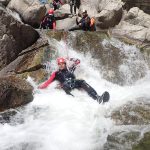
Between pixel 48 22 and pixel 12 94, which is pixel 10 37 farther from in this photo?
pixel 48 22

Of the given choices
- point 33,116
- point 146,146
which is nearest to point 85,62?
point 33,116

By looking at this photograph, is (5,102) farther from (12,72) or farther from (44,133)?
(12,72)

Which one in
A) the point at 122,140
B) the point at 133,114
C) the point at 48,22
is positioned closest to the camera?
the point at 122,140

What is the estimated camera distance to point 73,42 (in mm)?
14523

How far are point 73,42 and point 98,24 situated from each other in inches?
232

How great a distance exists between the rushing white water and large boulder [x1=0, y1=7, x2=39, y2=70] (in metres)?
1.60

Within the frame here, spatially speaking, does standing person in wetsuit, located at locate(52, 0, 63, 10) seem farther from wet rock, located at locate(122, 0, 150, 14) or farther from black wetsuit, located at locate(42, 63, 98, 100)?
black wetsuit, located at locate(42, 63, 98, 100)

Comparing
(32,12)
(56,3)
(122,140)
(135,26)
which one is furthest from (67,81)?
(56,3)

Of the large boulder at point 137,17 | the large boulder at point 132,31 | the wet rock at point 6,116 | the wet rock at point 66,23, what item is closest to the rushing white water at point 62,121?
the wet rock at point 6,116

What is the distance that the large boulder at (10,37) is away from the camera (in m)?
12.6

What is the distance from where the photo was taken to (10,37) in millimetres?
12852

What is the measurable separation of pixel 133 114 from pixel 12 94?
3.24 m

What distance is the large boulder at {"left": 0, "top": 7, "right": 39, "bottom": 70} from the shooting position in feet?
41.5

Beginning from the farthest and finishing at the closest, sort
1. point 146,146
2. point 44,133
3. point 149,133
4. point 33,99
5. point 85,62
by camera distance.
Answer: point 85,62
point 33,99
point 44,133
point 149,133
point 146,146
